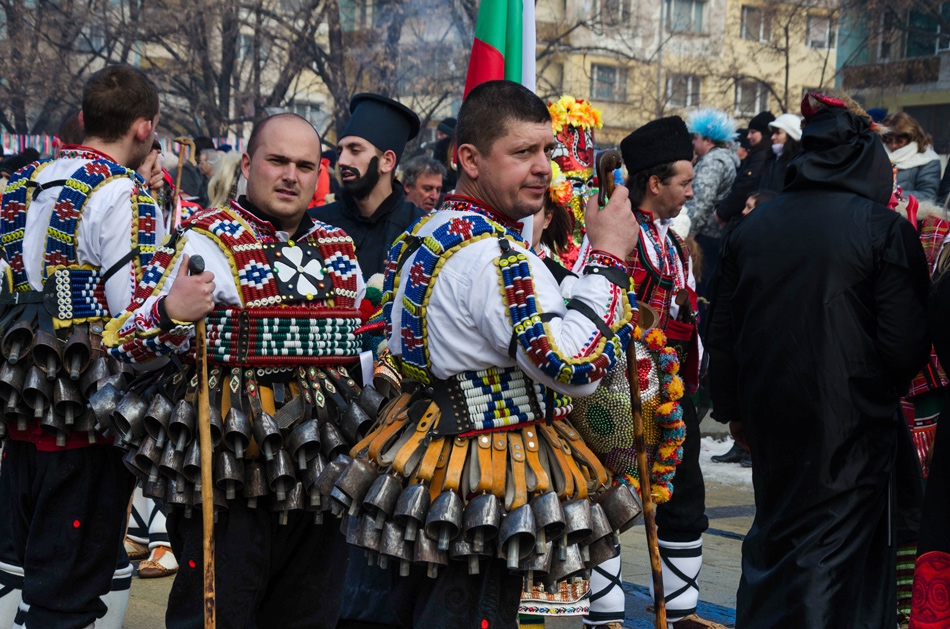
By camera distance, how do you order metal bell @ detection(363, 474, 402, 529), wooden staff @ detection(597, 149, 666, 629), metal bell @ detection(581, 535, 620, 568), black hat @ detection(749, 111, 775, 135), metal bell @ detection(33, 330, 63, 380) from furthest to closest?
black hat @ detection(749, 111, 775, 135) < metal bell @ detection(33, 330, 63, 380) < wooden staff @ detection(597, 149, 666, 629) < metal bell @ detection(581, 535, 620, 568) < metal bell @ detection(363, 474, 402, 529)

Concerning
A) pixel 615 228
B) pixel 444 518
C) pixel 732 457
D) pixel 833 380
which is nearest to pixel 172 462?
pixel 444 518

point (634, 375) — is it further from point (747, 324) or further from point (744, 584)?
point (744, 584)

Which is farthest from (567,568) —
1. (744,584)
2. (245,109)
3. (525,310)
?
(245,109)

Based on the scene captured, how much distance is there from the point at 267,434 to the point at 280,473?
0.14m

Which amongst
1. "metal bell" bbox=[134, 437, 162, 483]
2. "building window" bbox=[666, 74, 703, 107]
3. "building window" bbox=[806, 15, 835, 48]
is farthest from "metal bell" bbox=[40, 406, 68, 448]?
"building window" bbox=[666, 74, 703, 107]

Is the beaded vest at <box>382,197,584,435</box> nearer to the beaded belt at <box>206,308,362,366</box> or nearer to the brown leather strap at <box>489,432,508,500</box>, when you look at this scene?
the brown leather strap at <box>489,432,508,500</box>

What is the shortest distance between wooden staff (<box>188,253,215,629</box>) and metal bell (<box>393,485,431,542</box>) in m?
0.75

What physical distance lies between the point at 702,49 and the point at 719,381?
28.3 meters

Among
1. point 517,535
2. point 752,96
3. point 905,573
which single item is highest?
point 752,96

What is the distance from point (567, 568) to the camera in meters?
3.43

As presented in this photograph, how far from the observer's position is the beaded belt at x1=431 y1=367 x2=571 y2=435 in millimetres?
3480

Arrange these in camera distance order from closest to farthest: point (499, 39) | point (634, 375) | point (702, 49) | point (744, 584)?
point (634, 375) → point (744, 584) → point (499, 39) → point (702, 49)

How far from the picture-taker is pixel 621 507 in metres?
3.55

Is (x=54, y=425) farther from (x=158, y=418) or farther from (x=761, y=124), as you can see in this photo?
(x=761, y=124)
